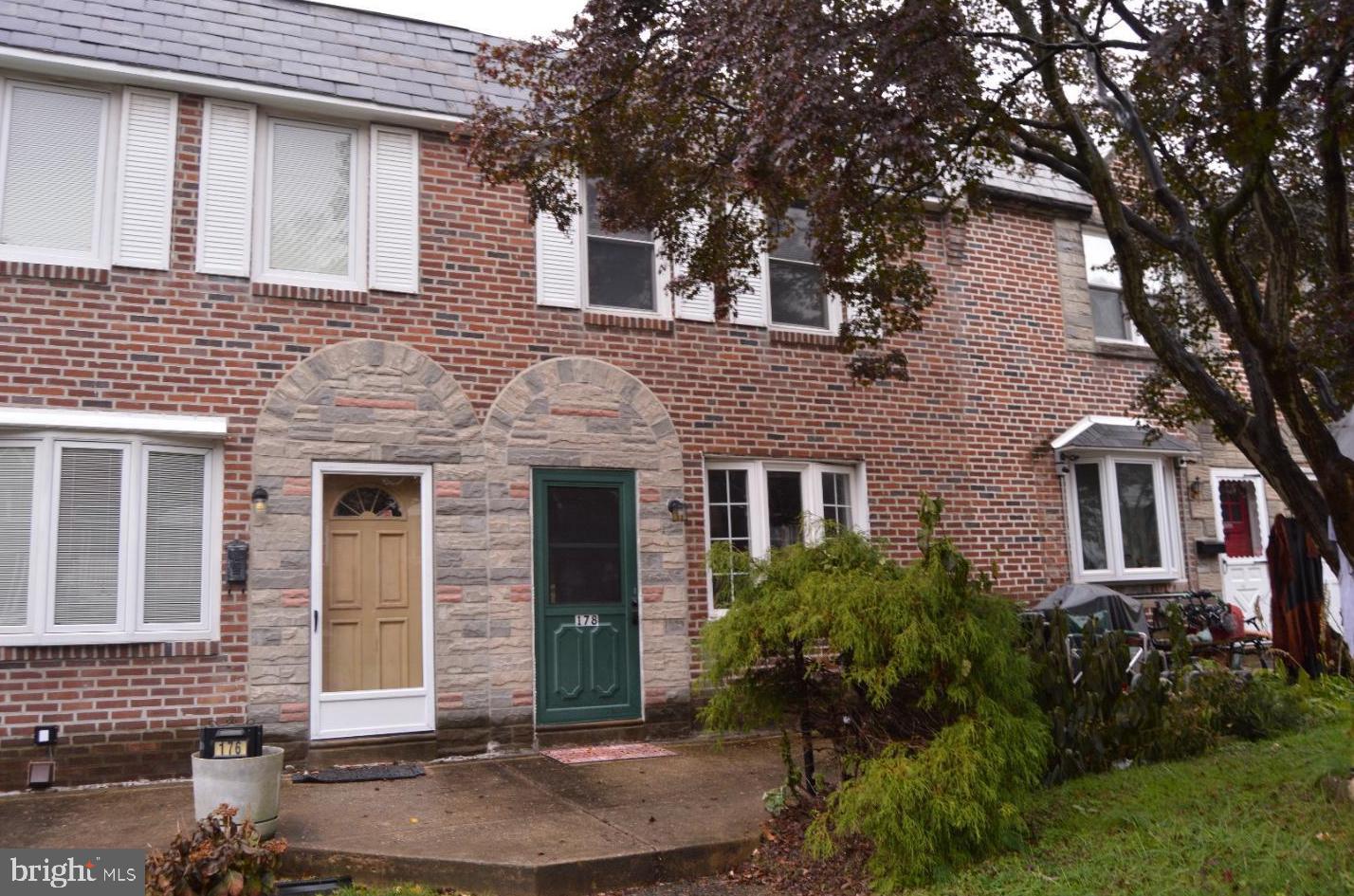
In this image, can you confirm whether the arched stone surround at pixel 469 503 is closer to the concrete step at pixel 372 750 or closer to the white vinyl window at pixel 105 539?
the concrete step at pixel 372 750

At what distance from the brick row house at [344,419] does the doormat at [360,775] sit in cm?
36

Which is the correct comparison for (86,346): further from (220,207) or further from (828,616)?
(828,616)

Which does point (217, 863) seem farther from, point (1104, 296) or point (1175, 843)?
point (1104, 296)

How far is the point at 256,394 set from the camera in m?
8.77

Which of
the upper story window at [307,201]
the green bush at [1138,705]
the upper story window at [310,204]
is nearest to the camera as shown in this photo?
the green bush at [1138,705]

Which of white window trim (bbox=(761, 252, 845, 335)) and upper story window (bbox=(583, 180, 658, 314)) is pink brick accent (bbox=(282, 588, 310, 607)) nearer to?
upper story window (bbox=(583, 180, 658, 314))

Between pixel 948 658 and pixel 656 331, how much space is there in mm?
5347

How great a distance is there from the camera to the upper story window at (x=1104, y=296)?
1305 cm

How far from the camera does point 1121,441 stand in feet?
40.6

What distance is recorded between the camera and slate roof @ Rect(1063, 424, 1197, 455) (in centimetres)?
1216

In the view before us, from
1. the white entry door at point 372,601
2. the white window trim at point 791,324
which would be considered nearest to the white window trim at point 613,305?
the white window trim at point 791,324

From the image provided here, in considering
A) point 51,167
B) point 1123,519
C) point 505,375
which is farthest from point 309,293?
point 1123,519

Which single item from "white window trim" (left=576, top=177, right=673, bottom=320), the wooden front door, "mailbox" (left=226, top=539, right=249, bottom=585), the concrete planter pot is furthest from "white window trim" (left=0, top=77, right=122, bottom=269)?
the concrete planter pot

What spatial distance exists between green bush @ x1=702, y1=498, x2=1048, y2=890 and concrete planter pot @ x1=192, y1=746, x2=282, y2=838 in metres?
2.51
